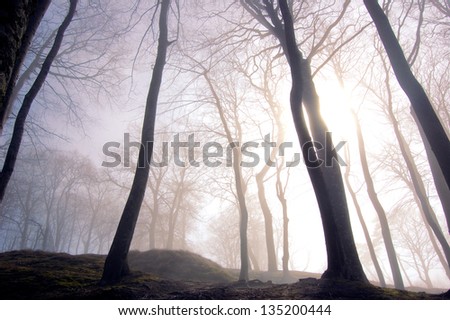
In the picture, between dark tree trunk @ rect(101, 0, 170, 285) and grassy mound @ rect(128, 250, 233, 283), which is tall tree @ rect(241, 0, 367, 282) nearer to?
dark tree trunk @ rect(101, 0, 170, 285)

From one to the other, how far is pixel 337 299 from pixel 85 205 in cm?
4268

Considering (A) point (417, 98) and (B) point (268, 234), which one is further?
(B) point (268, 234)

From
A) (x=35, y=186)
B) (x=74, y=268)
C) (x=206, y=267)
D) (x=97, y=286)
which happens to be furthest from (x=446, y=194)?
(x=35, y=186)

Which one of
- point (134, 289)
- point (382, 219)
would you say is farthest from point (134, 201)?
point (382, 219)

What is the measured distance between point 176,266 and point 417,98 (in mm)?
9821

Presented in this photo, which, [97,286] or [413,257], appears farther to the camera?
[413,257]

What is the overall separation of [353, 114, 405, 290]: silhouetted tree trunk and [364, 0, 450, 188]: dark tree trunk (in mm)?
10937

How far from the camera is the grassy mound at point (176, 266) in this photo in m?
10.1

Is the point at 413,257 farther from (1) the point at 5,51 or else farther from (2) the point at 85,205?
(2) the point at 85,205

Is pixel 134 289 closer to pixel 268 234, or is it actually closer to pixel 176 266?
pixel 176 266

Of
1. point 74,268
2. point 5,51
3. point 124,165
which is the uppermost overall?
point 124,165

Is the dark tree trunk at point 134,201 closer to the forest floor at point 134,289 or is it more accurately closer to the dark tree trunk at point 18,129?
the forest floor at point 134,289

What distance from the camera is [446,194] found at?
9.82 m

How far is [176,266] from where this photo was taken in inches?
420
